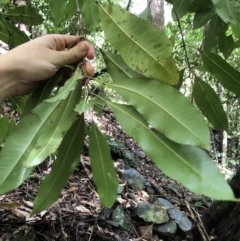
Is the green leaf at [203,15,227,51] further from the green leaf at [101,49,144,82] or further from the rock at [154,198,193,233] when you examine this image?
the rock at [154,198,193,233]

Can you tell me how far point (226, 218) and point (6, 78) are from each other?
4.99 ft

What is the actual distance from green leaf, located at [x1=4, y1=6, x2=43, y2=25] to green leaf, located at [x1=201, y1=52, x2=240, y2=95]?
610 mm

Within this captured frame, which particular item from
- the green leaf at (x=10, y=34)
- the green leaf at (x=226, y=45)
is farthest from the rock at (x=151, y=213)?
the green leaf at (x=10, y=34)

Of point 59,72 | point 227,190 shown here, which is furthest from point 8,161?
point 227,190

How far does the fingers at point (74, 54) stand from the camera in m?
0.77

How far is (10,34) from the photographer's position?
1146mm

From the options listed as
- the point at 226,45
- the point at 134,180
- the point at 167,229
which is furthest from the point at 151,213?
the point at 226,45

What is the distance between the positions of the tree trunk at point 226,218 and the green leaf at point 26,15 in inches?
48.9

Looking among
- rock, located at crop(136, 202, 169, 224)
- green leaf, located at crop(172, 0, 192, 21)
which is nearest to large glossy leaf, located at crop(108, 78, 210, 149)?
green leaf, located at crop(172, 0, 192, 21)

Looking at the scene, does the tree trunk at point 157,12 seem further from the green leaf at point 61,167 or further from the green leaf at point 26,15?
the green leaf at point 61,167

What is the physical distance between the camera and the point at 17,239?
153 cm

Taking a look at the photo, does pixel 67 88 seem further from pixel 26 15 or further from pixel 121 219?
pixel 121 219

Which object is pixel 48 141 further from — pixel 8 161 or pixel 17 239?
pixel 17 239

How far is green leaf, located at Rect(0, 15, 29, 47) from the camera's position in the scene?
1148 mm
